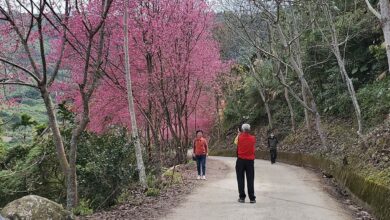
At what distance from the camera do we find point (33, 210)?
25.4 feet

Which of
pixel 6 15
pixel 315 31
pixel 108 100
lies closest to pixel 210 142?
pixel 315 31

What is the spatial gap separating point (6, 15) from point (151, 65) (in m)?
6.78

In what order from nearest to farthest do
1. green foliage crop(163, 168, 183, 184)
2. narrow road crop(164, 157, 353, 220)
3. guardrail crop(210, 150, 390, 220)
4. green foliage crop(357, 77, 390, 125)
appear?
guardrail crop(210, 150, 390, 220) < narrow road crop(164, 157, 353, 220) < green foliage crop(163, 168, 183, 184) < green foliage crop(357, 77, 390, 125)

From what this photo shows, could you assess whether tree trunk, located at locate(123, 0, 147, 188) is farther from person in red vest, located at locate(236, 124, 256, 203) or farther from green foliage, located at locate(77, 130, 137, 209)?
person in red vest, located at locate(236, 124, 256, 203)

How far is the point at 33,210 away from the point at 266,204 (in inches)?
194

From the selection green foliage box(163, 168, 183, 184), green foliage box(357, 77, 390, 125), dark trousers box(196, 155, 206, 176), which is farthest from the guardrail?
green foliage box(163, 168, 183, 184)

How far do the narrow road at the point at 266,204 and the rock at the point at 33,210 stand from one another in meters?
2.18

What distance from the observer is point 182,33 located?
17172 mm

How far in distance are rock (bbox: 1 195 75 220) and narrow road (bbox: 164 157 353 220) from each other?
2.18 meters

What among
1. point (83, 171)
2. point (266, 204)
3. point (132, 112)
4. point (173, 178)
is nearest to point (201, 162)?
point (173, 178)

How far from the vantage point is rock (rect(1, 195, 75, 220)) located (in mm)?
7551

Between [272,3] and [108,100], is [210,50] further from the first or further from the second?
[108,100]

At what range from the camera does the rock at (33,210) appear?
7551 millimetres

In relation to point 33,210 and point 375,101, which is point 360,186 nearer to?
point 33,210
